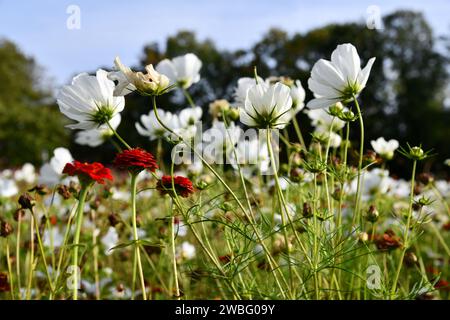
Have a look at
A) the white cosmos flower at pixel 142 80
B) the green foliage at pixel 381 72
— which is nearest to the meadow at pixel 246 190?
the white cosmos flower at pixel 142 80

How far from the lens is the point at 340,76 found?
0.70 m

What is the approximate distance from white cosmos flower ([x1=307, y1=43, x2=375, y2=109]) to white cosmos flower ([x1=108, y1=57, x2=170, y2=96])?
20cm

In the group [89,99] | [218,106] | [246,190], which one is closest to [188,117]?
[218,106]

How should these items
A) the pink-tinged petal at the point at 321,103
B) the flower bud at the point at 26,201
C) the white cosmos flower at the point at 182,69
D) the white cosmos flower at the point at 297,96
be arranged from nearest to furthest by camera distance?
the pink-tinged petal at the point at 321,103 < the flower bud at the point at 26,201 < the white cosmos flower at the point at 297,96 < the white cosmos flower at the point at 182,69

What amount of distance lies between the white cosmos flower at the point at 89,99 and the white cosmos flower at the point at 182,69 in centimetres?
48

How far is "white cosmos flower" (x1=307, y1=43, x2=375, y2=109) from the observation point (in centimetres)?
70

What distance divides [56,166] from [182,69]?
34 centimetres

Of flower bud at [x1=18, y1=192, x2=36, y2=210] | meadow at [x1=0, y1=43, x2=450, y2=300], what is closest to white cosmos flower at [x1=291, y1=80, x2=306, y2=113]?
meadow at [x1=0, y1=43, x2=450, y2=300]

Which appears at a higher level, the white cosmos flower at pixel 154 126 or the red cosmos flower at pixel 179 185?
the white cosmos flower at pixel 154 126

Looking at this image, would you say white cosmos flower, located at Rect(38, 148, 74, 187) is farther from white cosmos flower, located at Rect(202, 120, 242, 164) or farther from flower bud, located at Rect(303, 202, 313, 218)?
flower bud, located at Rect(303, 202, 313, 218)

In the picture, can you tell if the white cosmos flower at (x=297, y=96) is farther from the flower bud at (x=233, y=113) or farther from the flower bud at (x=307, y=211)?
the flower bud at (x=307, y=211)

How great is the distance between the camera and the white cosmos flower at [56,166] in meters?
1.03
